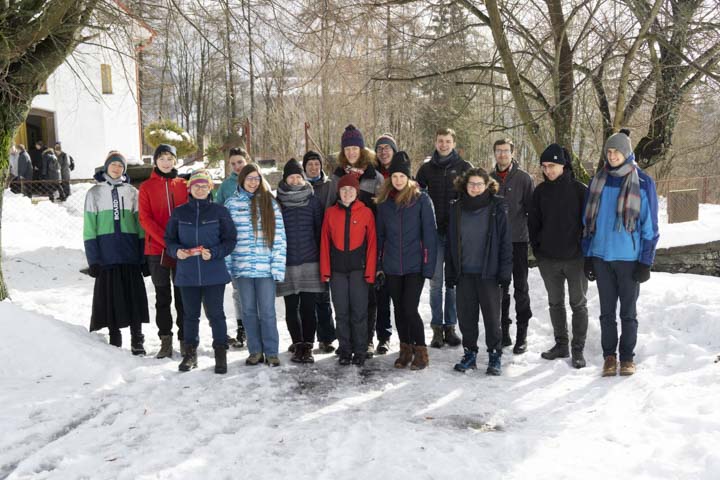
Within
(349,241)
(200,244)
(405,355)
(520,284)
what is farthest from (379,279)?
(200,244)

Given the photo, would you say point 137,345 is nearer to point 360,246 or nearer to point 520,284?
point 360,246

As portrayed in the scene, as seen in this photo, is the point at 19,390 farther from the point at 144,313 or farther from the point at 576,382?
the point at 576,382

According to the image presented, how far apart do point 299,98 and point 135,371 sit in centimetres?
1692

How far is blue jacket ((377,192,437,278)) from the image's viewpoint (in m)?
5.70

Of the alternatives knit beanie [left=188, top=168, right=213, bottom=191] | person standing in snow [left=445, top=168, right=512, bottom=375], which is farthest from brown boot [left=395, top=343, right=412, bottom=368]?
knit beanie [left=188, top=168, right=213, bottom=191]

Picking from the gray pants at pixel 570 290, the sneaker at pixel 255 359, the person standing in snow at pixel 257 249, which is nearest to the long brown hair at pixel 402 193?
the person standing in snow at pixel 257 249

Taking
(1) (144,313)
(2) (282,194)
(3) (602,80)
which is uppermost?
(3) (602,80)

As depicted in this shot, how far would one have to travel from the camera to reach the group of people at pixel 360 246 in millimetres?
5426

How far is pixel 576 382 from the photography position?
17.5 ft

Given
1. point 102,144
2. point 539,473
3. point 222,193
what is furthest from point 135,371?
point 102,144

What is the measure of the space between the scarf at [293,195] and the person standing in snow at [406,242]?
2.28ft

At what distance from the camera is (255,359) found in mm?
5809

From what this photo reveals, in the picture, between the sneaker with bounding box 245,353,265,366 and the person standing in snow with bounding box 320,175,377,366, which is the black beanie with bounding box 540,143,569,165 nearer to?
the person standing in snow with bounding box 320,175,377,366

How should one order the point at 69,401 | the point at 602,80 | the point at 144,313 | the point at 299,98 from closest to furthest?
the point at 69,401 < the point at 144,313 < the point at 602,80 < the point at 299,98
